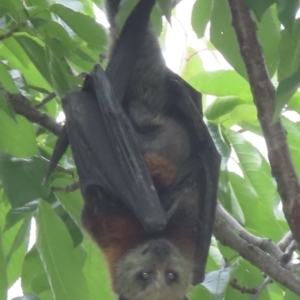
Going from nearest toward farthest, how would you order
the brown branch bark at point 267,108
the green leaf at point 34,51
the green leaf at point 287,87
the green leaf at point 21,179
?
the green leaf at point 287,87, the brown branch bark at point 267,108, the green leaf at point 21,179, the green leaf at point 34,51

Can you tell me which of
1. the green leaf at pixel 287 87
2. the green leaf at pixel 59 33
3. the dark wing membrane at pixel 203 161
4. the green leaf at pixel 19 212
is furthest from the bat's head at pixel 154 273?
the green leaf at pixel 287 87

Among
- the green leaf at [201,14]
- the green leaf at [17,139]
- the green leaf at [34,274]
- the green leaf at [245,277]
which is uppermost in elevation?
the green leaf at [201,14]

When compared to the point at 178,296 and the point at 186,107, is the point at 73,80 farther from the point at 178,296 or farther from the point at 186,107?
the point at 178,296

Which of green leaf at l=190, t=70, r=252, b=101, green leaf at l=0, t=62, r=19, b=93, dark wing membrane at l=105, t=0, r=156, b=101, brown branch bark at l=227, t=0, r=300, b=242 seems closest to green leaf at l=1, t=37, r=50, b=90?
green leaf at l=0, t=62, r=19, b=93

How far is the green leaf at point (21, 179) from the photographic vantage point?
303cm

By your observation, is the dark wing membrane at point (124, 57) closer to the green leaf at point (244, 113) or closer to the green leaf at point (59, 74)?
the green leaf at point (59, 74)

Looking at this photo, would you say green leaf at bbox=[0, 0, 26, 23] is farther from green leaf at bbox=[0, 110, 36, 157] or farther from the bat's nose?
the bat's nose

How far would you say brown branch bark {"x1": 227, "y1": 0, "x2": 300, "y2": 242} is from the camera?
2908mm

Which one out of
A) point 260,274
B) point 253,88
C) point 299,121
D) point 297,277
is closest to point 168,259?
point 260,274

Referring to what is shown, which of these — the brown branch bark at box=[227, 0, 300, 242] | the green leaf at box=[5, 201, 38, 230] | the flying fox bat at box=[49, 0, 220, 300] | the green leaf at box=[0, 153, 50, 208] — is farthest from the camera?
the flying fox bat at box=[49, 0, 220, 300]

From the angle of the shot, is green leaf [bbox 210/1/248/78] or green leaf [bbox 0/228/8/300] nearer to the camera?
green leaf [bbox 210/1/248/78]

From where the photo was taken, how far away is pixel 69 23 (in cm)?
340

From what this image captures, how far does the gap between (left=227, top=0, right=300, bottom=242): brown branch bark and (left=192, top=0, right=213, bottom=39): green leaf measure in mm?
415

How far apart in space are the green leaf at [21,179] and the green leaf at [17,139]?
508 millimetres
